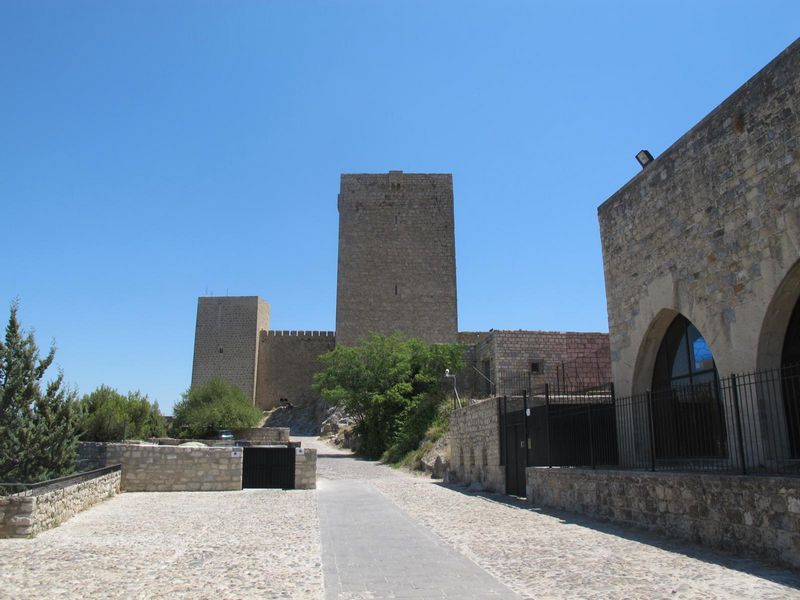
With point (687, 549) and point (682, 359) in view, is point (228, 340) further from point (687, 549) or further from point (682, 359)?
point (687, 549)

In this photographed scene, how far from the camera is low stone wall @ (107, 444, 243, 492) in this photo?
1404 centimetres

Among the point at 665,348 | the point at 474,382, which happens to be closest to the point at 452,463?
the point at 665,348

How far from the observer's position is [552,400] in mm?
13172

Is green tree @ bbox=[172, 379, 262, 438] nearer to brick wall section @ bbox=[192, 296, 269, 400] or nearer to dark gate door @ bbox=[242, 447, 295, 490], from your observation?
brick wall section @ bbox=[192, 296, 269, 400]

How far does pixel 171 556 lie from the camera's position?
654 cm

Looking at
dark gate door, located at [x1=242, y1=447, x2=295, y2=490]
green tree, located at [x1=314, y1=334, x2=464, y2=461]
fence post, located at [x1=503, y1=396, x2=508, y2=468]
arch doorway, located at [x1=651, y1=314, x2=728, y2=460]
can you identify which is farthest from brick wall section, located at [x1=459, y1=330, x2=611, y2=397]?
arch doorway, located at [x1=651, y1=314, x2=728, y2=460]

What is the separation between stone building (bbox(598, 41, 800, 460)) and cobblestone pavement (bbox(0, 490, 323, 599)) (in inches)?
216

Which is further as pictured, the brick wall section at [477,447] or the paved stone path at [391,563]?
the brick wall section at [477,447]

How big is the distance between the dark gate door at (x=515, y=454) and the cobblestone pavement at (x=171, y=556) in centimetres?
428

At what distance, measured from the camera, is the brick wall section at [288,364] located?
46.6 meters

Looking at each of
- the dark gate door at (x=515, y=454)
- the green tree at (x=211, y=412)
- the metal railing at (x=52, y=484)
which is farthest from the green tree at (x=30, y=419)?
the green tree at (x=211, y=412)

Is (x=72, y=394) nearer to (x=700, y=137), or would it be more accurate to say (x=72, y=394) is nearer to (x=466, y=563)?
(x=466, y=563)

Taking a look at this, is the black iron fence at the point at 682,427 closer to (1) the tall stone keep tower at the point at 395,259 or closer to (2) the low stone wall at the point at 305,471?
(2) the low stone wall at the point at 305,471

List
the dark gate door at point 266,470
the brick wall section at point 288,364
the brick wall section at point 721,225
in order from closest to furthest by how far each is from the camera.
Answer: the brick wall section at point 721,225 < the dark gate door at point 266,470 < the brick wall section at point 288,364
